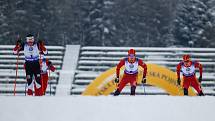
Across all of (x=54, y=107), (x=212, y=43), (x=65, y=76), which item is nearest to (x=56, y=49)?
(x=65, y=76)

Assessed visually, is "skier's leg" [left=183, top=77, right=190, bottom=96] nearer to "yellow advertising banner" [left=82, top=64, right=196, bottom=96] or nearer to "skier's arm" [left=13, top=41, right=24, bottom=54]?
"yellow advertising banner" [left=82, top=64, right=196, bottom=96]

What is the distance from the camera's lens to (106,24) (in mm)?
33750

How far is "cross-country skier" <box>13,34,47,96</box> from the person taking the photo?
429 inches

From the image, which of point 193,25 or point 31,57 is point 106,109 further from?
point 193,25

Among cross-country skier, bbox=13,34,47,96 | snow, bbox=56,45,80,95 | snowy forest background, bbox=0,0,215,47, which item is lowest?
snow, bbox=56,45,80,95

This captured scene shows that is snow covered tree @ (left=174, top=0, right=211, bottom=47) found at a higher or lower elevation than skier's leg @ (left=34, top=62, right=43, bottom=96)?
higher

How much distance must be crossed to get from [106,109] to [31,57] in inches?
186

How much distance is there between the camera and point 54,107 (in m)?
6.68

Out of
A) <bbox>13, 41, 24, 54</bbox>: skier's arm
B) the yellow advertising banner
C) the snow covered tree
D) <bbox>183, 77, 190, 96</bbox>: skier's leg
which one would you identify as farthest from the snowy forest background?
<bbox>13, 41, 24, 54</bbox>: skier's arm

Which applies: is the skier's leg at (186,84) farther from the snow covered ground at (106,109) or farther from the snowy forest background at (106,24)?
the snowy forest background at (106,24)

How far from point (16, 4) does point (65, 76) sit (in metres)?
18.2

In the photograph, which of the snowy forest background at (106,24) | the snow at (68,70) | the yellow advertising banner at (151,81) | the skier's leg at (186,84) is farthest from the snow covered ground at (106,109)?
the snowy forest background at (106,24)

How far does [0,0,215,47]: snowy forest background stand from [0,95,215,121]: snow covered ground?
25798mm

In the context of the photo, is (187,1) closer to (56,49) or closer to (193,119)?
(56,49)
